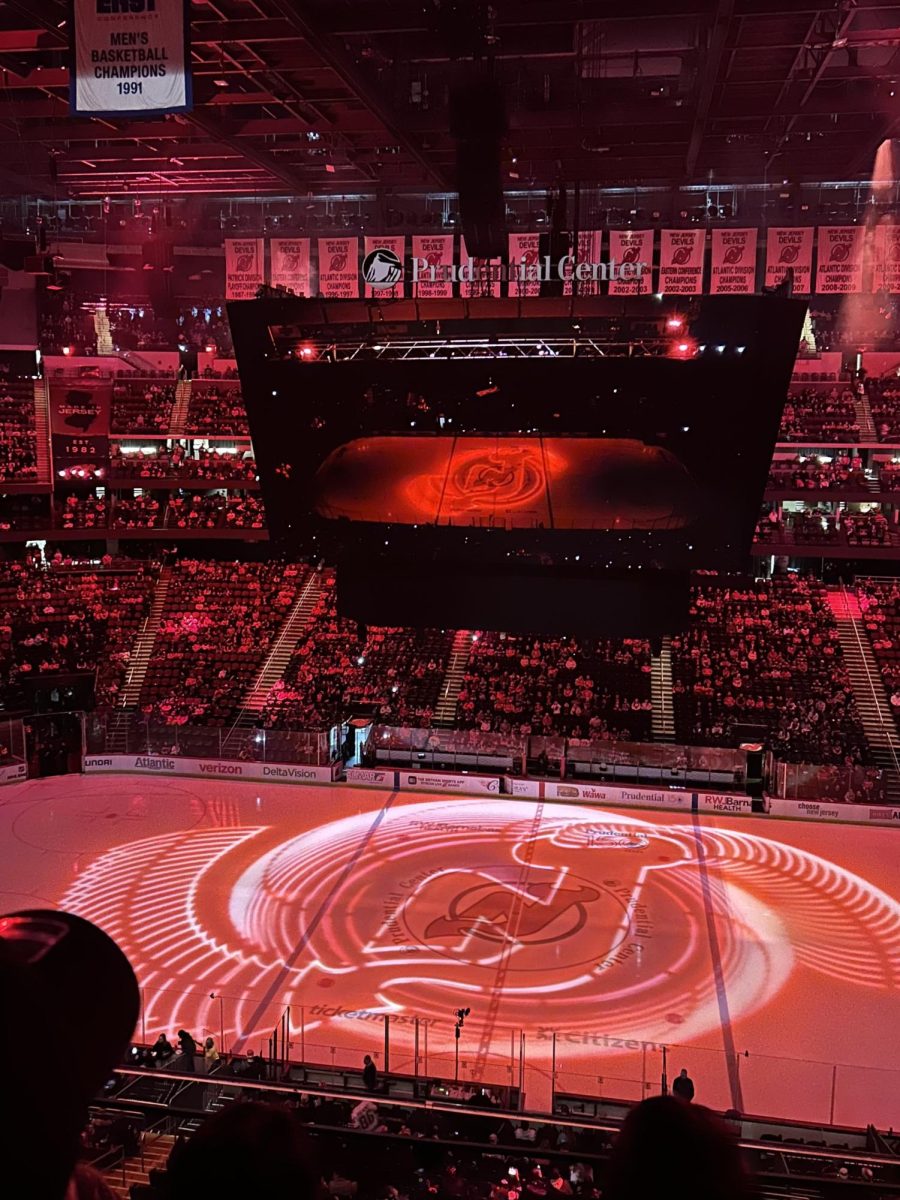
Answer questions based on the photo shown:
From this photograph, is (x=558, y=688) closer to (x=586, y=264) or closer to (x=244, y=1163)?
(x=586, y=264)

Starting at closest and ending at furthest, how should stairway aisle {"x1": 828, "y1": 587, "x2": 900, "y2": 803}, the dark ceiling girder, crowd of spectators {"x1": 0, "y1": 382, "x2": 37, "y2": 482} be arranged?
the dark ceiling girder → stairway aisle {"x1": 828, "y1": 587, "x2": 900, "y2": 803} → crowd of spectators {"x1": 0, "y1": 382, "x2": 37, "y2": 482}

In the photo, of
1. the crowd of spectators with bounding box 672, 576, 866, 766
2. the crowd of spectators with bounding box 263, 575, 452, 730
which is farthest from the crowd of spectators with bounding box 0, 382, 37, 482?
the crowd of spectators with bounding box 672, 576, 866, 766

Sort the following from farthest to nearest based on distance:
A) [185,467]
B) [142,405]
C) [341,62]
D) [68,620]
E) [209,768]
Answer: [142,405] < [185,467] < [68,620] < [209,768] < [341,62]

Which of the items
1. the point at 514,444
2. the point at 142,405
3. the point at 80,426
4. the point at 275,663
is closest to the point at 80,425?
the point at 80,426

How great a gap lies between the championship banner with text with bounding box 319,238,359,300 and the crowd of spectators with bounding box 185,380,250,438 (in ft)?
53.1

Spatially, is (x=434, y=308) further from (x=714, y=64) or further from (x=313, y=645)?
(x=313, y=645)

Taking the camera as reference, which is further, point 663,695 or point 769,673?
point 663,695

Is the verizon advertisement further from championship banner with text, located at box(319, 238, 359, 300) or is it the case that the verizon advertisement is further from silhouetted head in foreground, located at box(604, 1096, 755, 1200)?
silhouetted head in foreground, located at box(604, 1096, 755, 1200)

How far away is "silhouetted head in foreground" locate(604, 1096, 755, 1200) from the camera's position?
60.1 inches

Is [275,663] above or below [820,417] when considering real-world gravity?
below

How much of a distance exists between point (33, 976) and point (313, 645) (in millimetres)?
30526

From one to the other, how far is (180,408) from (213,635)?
12.9 meters

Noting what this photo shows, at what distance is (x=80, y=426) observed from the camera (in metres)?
39.6

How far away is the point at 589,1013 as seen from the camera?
13812 mm
